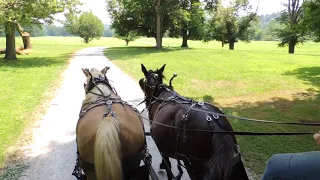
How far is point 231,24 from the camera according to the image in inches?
1847

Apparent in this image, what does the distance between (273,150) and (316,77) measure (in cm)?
1277

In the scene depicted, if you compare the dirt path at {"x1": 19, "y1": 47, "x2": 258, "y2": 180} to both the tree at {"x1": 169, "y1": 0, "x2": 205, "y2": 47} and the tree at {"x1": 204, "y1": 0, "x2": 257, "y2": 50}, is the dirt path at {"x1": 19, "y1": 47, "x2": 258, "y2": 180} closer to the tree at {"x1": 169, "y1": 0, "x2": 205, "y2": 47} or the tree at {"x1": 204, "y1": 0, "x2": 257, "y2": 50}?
the tree at {"x1": 169, "y1": 0, "x2": 205, "y2": 47}

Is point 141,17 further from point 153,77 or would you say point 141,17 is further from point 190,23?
point 153,77

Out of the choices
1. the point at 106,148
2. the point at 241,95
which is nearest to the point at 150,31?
the point at 241,95

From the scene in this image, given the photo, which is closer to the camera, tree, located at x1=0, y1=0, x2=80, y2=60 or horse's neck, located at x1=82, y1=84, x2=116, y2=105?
horse's neck, located at x1=82, y1=84, x2=116, y2=105

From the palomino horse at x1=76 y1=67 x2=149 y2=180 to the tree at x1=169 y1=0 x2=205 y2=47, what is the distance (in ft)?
107

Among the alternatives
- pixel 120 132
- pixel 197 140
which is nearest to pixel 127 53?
pixel 197 140

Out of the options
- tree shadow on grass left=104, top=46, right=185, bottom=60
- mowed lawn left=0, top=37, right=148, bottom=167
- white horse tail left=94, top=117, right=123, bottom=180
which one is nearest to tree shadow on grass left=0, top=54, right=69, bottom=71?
mowed lawn left=0, top=37, right=148, bottom=167

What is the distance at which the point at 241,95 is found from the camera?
12.1m

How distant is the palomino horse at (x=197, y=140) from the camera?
3188 mm

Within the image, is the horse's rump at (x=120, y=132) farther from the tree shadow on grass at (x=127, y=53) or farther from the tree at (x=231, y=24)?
the tree at (x=231, y=24)

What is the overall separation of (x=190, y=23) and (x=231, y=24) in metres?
8.07

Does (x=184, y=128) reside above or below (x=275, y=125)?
above

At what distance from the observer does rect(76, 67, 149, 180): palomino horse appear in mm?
2924
